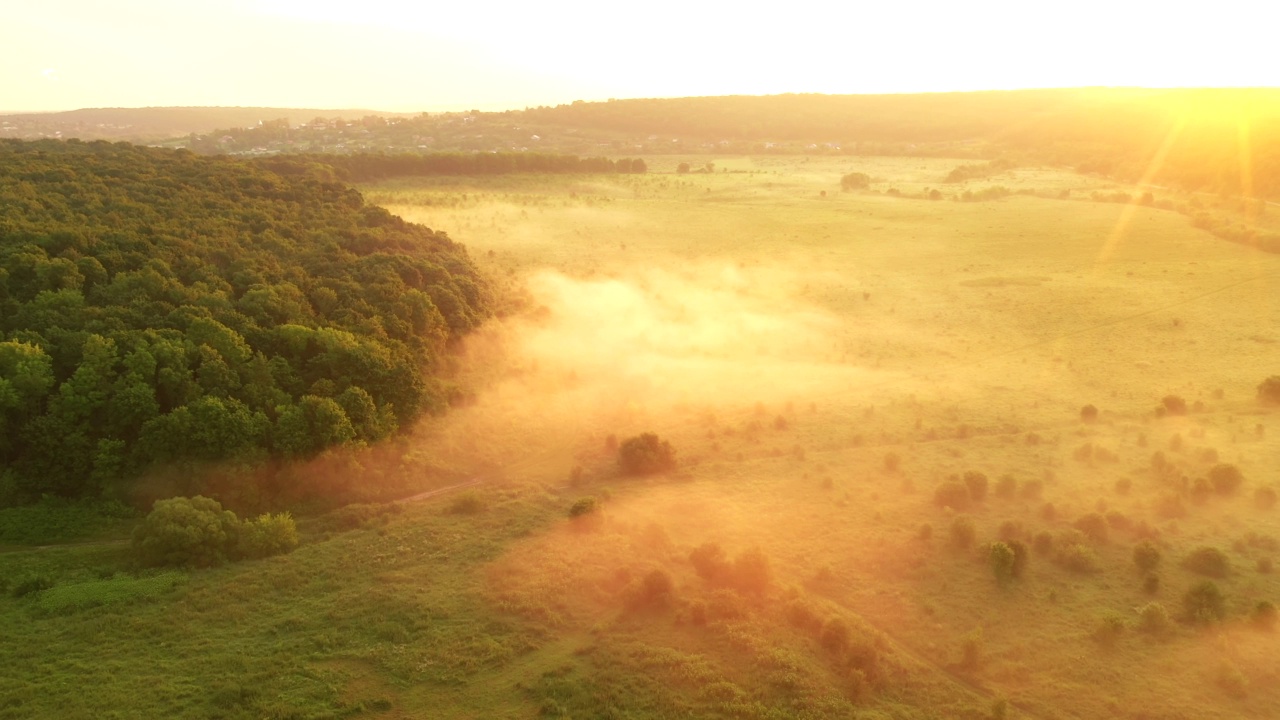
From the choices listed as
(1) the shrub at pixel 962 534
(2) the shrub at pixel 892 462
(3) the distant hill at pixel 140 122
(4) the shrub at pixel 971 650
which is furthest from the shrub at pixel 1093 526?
(3) the distant hill at pixel 140 122

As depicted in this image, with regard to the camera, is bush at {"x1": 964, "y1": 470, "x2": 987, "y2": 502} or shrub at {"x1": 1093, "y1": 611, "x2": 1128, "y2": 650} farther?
bush at {"x1": 964, "y1": 470, "x2": 987, "y2": 502}

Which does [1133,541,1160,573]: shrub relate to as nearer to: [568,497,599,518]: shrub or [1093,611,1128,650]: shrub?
[1093,611,1128,650]: shrub

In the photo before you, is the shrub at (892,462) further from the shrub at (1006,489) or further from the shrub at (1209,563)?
the shrub at (1209,563)

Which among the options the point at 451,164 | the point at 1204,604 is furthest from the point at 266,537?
the point at 451,164

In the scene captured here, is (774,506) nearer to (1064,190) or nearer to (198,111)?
(1064,190)

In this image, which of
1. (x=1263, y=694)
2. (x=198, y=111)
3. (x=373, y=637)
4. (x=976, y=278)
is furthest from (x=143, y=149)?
(x=198, y=111)

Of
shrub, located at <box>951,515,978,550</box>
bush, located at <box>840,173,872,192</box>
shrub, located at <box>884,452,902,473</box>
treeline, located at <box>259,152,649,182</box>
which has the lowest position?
shrub, located at <box>951,515,978,550</box>

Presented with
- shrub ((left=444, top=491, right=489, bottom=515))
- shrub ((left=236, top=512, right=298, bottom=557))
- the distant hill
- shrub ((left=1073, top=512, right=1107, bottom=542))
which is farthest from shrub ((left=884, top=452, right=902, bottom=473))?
the distant hill
